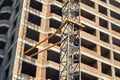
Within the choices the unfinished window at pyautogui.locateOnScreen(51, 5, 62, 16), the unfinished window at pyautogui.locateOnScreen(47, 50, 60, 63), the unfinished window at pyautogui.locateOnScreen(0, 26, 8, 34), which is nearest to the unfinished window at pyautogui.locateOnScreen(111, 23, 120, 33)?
the unfinished window at pyautogui.locateOnScreen(51, 5, 62, 16)

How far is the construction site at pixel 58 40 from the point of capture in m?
46.6

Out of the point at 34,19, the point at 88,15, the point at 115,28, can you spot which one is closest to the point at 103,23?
the point at 115,28

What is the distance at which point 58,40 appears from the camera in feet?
175

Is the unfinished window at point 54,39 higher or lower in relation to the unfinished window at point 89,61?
higher

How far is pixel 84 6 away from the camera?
59.3 m

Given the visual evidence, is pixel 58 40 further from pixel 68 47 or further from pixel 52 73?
pixel 68 47

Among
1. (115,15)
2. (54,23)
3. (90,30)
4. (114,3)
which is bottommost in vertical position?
(54,23)

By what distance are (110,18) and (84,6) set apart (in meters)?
5.64

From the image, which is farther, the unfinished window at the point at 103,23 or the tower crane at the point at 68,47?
the unfinished window at the point at 103,23

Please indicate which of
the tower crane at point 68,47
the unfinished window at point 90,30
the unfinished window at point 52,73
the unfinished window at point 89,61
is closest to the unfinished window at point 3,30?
the tower crane at point 68,47

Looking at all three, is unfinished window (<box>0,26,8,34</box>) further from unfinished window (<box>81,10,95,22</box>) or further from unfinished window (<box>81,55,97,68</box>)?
unfinished window (<box>81,10,95,22</box>)

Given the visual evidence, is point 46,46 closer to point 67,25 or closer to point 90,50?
point 67,25

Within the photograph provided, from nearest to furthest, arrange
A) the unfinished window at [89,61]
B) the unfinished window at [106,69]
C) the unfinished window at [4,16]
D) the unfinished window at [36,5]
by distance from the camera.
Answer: the unfinished window at [89,61] < the unfinished window at [106,69] < the unfinished window at [36,5] < the unfinished window at [4,16]

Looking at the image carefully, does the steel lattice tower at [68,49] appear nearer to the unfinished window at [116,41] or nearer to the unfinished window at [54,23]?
the unfinished window at [54,23]
